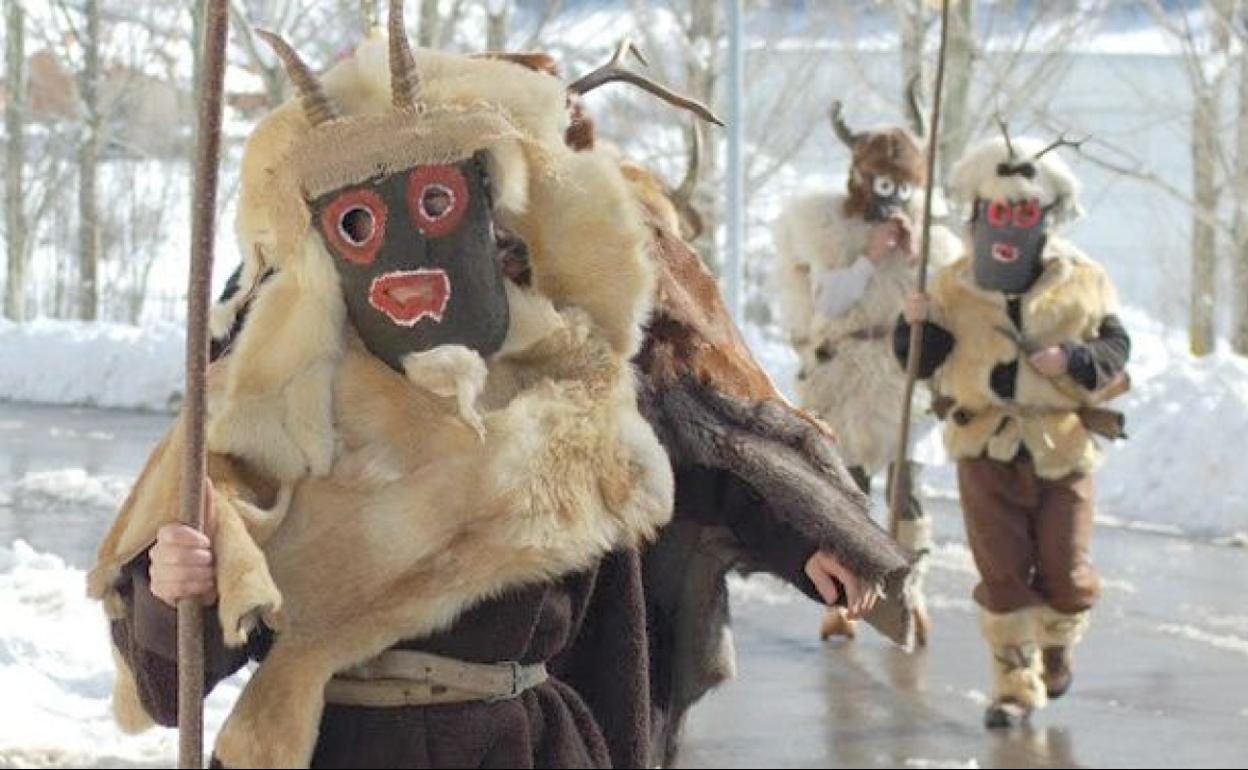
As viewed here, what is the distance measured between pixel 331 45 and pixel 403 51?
26.4ft

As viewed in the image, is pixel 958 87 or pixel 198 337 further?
pixel 958 87

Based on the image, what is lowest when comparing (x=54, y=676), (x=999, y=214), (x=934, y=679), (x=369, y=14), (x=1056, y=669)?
(x=934, y=679)

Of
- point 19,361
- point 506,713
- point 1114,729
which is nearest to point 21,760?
point 19,361

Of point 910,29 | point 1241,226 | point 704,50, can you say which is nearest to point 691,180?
point 1241,226

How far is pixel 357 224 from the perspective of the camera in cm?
352

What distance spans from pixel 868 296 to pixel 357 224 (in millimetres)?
6140

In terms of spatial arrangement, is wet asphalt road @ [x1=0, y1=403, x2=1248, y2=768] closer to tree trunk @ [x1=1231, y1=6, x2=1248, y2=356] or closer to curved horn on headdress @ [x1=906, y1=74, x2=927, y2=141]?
curved horn on headdress @ [x1=906, y1=74, x2=927, y2=141]

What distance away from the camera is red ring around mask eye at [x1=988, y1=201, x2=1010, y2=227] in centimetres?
775

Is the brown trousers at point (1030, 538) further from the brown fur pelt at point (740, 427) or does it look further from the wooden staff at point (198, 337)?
the wooden staff at point (198, 337)

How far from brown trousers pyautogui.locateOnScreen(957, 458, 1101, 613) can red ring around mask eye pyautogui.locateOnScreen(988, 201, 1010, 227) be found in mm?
756

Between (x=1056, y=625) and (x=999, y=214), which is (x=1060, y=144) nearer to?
(x=999, y=214)

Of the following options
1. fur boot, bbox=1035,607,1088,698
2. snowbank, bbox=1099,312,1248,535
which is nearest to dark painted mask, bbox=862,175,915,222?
fur boot, bbox=1035,607,1088,698

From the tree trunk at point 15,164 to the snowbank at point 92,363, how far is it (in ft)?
0.31

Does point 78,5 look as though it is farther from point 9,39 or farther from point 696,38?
point 696,38
